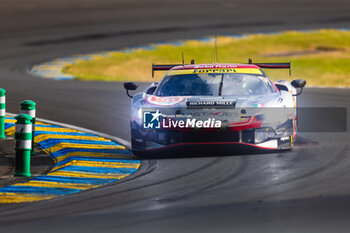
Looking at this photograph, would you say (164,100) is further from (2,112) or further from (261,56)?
(261,56)

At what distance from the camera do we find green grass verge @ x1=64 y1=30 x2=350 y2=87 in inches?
1034

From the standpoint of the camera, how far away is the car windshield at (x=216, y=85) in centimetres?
1170

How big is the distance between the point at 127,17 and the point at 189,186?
28.0 m

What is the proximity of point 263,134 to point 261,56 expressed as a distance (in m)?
19.5

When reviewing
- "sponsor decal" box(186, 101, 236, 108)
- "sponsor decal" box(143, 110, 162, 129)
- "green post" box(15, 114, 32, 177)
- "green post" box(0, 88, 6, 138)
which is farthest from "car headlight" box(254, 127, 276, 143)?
"green post" box(0, 88, 6, 138)

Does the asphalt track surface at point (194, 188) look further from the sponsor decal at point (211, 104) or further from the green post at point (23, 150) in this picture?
the green post at point (23, 150)

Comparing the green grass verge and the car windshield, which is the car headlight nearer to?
the car windshield

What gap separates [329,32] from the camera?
108 ft

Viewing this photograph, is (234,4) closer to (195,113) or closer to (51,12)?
(51,12)

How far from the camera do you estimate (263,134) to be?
1080 centimetres

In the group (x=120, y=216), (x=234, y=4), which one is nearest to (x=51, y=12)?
(x=234, y=4)

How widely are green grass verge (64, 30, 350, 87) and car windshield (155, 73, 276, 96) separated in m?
11.4

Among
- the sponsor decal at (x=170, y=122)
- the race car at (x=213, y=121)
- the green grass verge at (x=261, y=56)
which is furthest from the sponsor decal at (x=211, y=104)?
the green grass verge at (x=261, y=56)

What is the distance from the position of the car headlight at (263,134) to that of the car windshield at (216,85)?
0.97 metres
